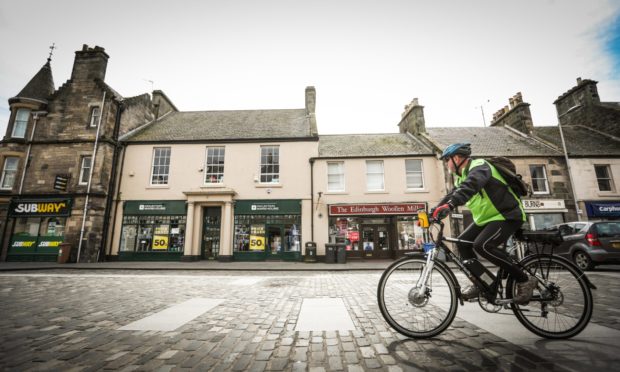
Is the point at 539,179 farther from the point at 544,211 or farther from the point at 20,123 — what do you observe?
the point at 20,123

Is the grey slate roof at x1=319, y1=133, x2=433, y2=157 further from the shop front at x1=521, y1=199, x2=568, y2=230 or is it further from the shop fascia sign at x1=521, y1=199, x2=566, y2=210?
the shop front at x1=521, y1=199, x2=568, y2=230

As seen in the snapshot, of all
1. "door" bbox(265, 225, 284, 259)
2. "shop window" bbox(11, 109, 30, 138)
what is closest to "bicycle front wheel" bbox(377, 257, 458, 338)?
"door" bbox(265, 225, 284, 259)

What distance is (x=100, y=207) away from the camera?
14836 mm

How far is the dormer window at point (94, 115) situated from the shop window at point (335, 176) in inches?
576

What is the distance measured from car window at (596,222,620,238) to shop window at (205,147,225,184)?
661 inches

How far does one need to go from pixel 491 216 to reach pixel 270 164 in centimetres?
1423

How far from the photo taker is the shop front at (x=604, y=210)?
49.5 feet

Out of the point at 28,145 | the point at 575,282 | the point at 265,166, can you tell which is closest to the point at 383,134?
the point at 265,166

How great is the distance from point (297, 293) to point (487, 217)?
3859 millimetres

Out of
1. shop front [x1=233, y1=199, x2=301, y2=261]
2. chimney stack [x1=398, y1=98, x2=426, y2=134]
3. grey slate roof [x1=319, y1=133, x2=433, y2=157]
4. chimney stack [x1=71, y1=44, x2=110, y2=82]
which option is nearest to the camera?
shop front [x1=233, y1=199, x2=301, y2=261]

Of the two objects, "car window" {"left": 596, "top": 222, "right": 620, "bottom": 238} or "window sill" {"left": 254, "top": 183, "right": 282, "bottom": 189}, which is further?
"window sill" {"left": 254, "top": 183, "right": 282, "bottom": 189}

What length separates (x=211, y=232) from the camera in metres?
15.5

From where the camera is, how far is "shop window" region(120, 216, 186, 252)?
1509 centimetres

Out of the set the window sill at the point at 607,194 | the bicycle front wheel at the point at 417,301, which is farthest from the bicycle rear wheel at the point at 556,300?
the window sill at the point at 607,194
